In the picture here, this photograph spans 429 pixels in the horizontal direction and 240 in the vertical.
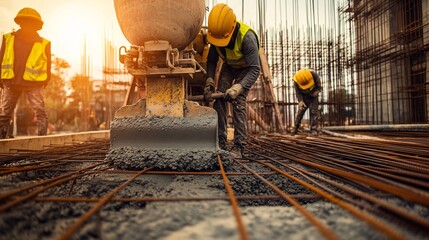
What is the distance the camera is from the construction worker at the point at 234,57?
2463 mm

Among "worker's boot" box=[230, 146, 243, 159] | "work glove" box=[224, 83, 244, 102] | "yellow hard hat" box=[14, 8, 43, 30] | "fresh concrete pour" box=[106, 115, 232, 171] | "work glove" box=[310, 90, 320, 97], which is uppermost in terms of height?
"yellow hard hat" box=[14, 8, 43, 30]

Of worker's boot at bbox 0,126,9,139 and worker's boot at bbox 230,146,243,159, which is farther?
worker's boot at bbox 0,126,9,139

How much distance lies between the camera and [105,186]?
1561 mm

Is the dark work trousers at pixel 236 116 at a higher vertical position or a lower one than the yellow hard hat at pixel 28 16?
lower

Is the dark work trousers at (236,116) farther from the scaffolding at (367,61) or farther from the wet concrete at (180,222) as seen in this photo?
the scaffolding at (367,61)

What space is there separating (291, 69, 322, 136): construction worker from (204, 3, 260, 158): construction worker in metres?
3.09

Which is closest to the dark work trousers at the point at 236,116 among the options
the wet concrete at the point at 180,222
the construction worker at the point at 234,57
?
the construction worker at the point at 234,57

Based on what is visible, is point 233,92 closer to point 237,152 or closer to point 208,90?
point 208,90

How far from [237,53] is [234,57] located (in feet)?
0.21

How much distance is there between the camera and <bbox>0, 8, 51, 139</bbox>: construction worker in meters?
3.80

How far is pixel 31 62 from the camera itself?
12.8ft

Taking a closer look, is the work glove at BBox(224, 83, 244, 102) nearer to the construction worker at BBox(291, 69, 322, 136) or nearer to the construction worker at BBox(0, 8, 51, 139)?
the construction worker at BBox(0, 8, 51, 139)

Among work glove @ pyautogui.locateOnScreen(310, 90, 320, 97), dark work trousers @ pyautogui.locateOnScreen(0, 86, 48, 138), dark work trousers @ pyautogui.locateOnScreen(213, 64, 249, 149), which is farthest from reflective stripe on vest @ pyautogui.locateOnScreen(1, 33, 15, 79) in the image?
work glove @ pyautogui.locateOnScreen(310, 90, 320, 97)

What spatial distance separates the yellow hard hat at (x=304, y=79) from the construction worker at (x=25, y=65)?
4819mm
